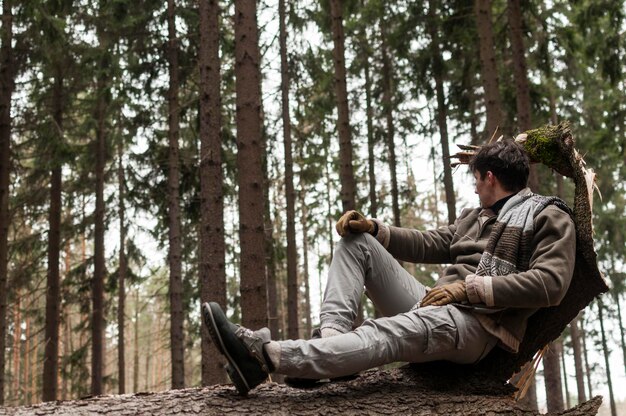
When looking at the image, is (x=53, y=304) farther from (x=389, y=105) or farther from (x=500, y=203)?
(x=500, y=203)

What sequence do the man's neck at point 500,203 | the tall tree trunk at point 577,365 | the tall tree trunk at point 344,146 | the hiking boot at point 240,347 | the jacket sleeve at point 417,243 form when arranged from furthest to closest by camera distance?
1. the tall tree trunk at point 577,365
2. the tall tree trunk at point 344,146
3. the jacket sleeve at point 417,243
4. the man's neck at point 500,203
5. the hiking boot at point 240,347

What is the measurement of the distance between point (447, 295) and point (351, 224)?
0.70 metres

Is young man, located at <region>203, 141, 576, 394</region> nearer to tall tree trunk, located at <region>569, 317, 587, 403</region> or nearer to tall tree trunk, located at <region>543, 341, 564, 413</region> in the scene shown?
tall tree trunk, located at <region>543, 341, 564, 413</region>

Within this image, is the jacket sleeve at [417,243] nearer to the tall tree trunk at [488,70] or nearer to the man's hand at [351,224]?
the man's hand at [351,224]

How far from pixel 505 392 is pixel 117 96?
11.5 meters

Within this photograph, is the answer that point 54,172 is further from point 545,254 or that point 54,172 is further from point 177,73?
point 545,254

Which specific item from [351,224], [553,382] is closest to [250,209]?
[351,224]

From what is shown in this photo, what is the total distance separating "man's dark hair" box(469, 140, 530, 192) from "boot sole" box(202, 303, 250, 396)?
6.01 ft

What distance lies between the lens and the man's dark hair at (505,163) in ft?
12.7

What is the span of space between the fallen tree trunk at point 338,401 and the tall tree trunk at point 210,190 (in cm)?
428

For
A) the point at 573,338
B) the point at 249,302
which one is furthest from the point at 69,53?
the point at 573,338

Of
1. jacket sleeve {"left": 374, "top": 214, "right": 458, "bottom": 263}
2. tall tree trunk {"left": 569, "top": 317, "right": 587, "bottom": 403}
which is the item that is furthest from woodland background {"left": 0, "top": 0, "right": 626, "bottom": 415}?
tall tree trunk {"left": 569, "top": 317, "right": 587, "bottom": 403}

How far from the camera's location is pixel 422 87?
15.0 meters

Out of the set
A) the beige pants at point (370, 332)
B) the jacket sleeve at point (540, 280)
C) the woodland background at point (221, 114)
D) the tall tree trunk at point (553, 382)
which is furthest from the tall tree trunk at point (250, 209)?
the tall tree trunk at point (553, 382)
